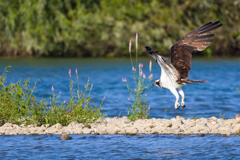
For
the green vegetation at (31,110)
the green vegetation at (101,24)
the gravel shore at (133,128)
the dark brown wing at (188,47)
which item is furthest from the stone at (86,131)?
the green vegetation at (101,24)

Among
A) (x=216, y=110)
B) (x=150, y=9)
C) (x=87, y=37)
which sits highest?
(x=150, y=9)

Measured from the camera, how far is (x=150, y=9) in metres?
31.6

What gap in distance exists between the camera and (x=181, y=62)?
26.1 ft

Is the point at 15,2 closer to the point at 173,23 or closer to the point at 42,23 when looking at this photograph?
the point at 42,23

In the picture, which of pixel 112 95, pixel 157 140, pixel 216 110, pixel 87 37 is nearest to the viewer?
pixel 157 140

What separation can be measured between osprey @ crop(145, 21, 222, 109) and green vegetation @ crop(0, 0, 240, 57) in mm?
21541

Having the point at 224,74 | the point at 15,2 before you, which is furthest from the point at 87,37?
the point at 224,74

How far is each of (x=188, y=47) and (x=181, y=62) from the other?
36 cm

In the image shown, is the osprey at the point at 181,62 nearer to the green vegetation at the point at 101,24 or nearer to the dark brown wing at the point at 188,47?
the dark brown wing at the point at 188,47

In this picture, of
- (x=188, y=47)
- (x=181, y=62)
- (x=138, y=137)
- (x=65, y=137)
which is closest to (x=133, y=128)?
(x=138, y=137)

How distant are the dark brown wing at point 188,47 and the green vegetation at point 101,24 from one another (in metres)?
21.5

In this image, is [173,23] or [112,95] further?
[173,23]

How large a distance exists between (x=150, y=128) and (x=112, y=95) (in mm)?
6342

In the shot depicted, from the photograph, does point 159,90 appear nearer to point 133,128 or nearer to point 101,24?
point 133,128
